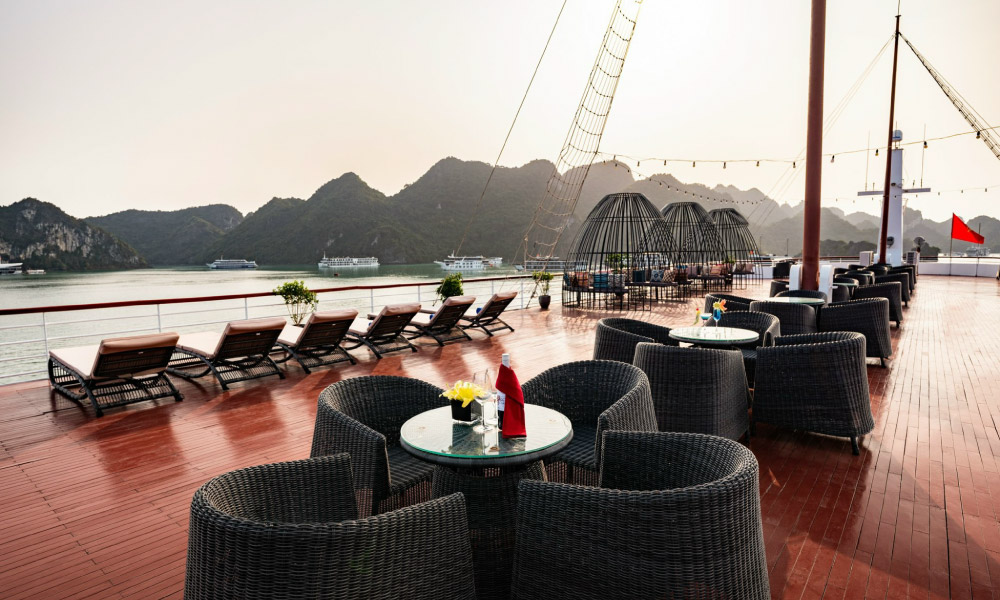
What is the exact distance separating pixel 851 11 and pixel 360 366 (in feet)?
42.0

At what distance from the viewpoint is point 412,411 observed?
2709 millimetres

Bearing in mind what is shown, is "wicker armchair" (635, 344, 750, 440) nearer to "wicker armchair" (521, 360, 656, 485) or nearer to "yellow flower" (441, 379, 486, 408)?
"wicker armchair" (521, 360, 656, 485)

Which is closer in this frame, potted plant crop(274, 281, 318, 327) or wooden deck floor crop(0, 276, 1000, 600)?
wooden deck floor crop(0, 276, 1000, 600)

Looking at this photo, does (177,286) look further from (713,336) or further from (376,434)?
(376,434)

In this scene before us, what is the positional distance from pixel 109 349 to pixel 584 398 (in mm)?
4031

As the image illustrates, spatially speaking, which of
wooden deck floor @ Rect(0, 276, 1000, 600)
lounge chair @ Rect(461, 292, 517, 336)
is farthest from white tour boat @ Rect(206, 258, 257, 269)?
wooden deck floor @ Rect(0, 276, 1000, 600)

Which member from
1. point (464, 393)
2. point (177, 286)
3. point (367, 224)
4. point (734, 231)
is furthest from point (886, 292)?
point (177, 286)

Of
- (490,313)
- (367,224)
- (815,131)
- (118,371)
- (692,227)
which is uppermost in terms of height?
(367,224)

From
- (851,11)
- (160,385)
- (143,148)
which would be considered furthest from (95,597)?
(143,148)

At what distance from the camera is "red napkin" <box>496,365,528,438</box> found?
6.60 feet

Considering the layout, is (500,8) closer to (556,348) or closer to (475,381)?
(556,348)

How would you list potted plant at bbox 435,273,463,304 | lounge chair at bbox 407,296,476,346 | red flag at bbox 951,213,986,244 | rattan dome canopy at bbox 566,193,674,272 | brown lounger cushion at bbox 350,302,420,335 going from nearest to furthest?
brown lounger cushion at bbox 350,302,420,335 < lounge chair at bbox 407,296,476,346 < potted plant at bbox 435,273,463,304 < rattan dome canopy at bbox 566,193,674,272 < red flag at bbox 951,213,986,244

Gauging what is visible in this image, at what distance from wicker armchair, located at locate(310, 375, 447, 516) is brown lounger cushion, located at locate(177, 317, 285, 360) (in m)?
3.16

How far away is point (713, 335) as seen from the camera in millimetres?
4227
